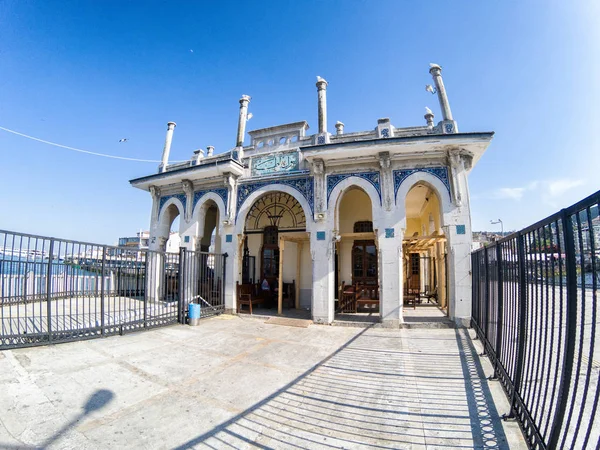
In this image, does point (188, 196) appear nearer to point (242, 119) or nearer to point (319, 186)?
point (242, 119)

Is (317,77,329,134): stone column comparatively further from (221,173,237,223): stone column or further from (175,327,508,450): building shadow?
(175,327,508,450): building shadow

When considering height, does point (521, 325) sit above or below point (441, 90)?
below

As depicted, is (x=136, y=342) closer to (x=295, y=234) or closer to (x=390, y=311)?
(x=295, y=234)

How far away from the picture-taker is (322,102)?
30.8 ft

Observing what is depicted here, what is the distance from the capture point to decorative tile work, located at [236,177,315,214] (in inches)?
362

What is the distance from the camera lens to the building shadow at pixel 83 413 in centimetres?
257

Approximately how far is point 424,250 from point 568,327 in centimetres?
1240

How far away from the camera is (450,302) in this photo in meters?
7.88

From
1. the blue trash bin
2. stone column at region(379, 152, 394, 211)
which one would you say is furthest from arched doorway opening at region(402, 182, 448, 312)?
the blue trash bin

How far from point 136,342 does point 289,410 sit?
13.8 feet

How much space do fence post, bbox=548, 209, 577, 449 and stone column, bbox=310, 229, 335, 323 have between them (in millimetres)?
6467

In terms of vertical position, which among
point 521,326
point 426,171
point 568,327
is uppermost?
point 426,171

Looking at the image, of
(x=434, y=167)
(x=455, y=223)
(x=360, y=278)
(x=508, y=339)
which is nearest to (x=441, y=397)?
(x=508, y=339)

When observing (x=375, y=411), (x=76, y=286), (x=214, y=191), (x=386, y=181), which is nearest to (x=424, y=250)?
(x=386, y=181)
